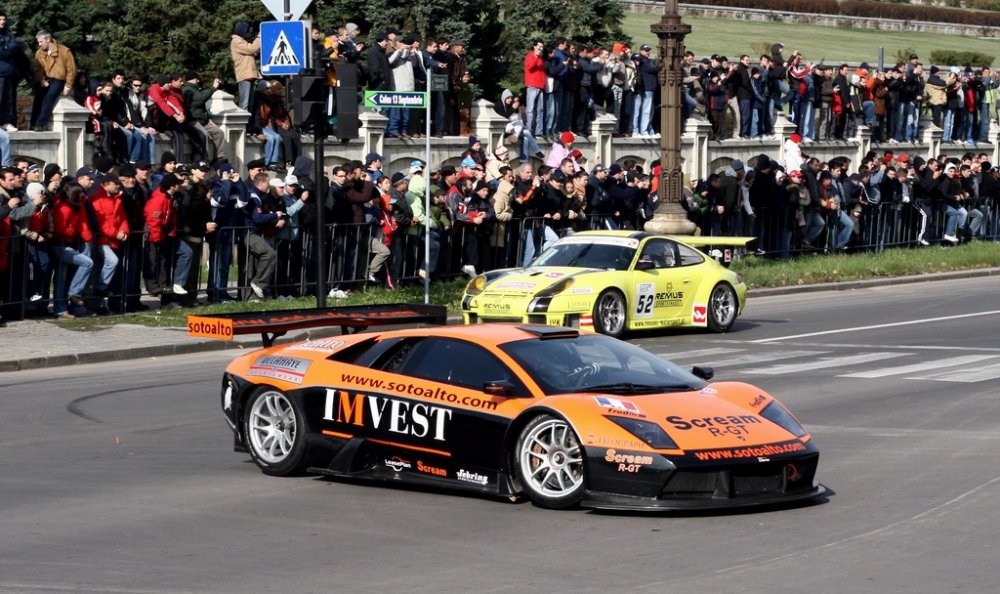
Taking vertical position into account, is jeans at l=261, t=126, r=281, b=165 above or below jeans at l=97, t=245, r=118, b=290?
above

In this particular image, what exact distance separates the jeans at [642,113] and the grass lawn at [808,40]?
140 ft

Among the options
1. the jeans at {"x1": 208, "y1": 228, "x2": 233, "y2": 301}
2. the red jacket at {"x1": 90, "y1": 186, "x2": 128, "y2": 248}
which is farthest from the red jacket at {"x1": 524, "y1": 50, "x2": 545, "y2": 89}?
the red jacket at {"x1": 90, "y1": 186, "x2": 128, "y2": 248}

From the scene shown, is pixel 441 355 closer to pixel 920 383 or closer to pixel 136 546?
pixel 136 546

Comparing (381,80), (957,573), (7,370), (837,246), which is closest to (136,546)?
(957,573)

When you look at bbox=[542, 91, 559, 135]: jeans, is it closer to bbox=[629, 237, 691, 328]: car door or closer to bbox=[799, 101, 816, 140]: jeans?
bbox=[799, 101, 816, 140]: jeans

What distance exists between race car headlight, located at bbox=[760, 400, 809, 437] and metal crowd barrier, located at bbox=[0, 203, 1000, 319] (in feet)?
41.8

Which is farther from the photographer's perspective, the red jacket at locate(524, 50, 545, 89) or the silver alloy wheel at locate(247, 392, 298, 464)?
the red jacket at locate(524, 50, 545, 89)

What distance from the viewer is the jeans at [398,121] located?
108ft

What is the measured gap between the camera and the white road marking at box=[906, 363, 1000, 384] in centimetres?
1798

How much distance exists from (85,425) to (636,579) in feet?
23.9

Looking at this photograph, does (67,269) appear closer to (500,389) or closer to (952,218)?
(500,389)

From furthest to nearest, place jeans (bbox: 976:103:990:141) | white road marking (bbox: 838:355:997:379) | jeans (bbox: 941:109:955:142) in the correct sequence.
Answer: jeans (bbox: 976:103:990:141) → jeans (bbox: 941:109:955:142) → white road marking (bbox: 838:355:997:379)

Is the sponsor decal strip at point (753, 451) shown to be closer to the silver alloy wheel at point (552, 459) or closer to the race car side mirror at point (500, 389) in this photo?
the silver alloy wheel at point (552, 459)

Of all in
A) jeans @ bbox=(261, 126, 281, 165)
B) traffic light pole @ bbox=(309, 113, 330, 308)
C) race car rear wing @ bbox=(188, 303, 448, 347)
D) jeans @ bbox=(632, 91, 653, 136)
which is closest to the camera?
race car rear wing @ bbox=(188, 303, 448, 347)
